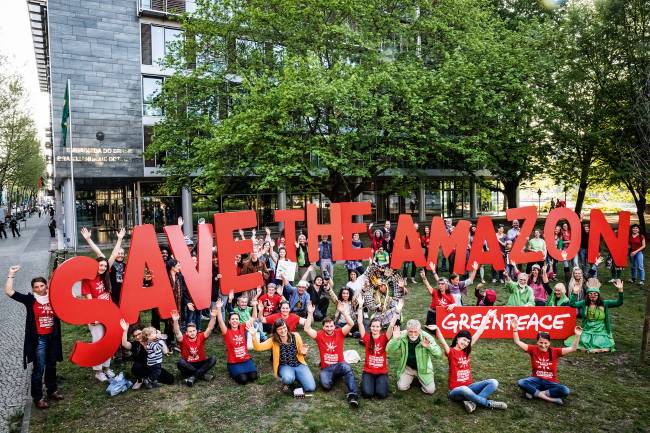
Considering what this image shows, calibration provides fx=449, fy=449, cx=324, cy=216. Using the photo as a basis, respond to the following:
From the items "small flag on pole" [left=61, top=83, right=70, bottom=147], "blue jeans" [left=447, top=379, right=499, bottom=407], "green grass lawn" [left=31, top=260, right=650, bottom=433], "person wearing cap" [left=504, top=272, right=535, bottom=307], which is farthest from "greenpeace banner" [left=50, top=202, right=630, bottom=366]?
"small flag on pole" [left=61, top=83, right=70, bottom=147]

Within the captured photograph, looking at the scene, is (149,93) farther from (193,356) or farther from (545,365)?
(545,365)

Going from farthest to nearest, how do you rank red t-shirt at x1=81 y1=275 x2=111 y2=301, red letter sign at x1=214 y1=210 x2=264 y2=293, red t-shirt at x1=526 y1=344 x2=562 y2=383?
red letter sign at x1=214 y1=210 x2=264 y2=293 → red t-shirt at x1=81 y1=275 x2=111 y2=301 → red t-shirt at x1=526 y1=344 x2=562 y2=383

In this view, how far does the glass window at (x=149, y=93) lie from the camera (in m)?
28.8

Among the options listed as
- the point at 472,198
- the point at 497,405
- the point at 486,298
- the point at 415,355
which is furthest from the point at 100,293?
the point at 472,198

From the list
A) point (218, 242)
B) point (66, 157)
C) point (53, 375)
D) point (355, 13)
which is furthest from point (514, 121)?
point (66, 157)

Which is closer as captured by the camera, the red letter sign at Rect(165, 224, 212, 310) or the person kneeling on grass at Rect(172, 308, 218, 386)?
the person kneeling on grass at Rect(172, 308, 218, 386)

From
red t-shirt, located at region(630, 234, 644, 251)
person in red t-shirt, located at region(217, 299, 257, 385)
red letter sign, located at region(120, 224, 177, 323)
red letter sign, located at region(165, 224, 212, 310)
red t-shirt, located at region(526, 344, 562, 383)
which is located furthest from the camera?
red t-shirt, located at region(630, 234, 644, 251)

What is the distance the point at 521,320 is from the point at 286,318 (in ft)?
17.1

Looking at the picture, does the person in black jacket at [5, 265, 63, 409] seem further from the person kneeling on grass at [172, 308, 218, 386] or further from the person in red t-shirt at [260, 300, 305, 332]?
the person in red t-shirt at [260, 300, 305, 332]

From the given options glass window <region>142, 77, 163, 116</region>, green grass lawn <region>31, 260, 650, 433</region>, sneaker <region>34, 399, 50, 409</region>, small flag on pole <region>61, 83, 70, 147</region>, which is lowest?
green grass lawn <region>31, 260, 650, 433</region>

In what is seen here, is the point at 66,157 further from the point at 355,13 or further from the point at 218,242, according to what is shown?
the point at 218,242

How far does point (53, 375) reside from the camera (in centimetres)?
754

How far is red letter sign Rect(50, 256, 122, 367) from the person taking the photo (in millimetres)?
7488

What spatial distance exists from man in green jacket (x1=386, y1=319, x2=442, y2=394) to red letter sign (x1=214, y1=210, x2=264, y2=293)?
4.24 meters
